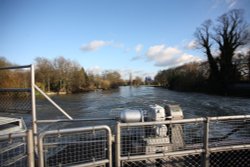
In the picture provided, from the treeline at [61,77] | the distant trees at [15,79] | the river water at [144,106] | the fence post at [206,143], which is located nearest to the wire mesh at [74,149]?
→ the river water at [144,106]

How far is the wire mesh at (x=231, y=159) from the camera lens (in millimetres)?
3875

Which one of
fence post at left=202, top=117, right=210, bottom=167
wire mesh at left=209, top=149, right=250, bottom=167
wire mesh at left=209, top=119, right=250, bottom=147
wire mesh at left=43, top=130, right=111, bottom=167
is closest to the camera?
wire mesh at left=43, top=130, right=111, bottom=167

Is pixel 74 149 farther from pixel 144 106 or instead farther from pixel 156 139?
pixel 144 106

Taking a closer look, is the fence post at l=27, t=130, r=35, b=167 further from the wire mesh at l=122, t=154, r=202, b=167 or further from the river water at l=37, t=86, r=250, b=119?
the river water at l=37, t=86, r=250, b=119

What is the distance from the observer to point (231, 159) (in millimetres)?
4012

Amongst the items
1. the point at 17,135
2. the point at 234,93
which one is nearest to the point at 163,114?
the point at 17,135

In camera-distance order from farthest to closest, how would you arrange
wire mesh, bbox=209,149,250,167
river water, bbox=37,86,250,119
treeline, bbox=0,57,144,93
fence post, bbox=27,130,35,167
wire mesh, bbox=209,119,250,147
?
treeline, bbox=0,57,144,93, river water, bbox=37,86,250,119, wire mesh, bbox=209,149,250,167, wire mesh, bbox=209,119,250,147, fence post, bbox=27,130,35,167

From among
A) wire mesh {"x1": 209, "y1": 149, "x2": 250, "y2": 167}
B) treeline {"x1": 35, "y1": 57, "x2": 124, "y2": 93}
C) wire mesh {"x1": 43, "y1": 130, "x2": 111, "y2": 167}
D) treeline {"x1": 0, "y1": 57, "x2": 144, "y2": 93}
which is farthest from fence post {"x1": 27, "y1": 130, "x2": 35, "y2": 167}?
treeline {"x1": 35, "y1": 57, "x2": 124, "y2": 93}

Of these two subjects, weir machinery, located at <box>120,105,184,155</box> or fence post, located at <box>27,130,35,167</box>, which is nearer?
fence post, located at <box>27,130,35,167</box>

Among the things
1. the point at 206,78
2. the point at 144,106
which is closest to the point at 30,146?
the point at 144,106

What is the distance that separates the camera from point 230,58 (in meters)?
32.4

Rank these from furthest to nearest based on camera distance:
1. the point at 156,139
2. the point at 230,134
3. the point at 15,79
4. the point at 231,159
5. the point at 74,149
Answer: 1. the point at 15,79
2. the point at 230,134
3. the point at 231,159
4. the point at 74,149
5. the point at 156,139

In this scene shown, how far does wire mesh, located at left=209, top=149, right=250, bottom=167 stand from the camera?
153 inches

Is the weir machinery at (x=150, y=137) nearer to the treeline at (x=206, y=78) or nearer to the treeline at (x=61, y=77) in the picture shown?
the treeline at (x=206, y=78)
